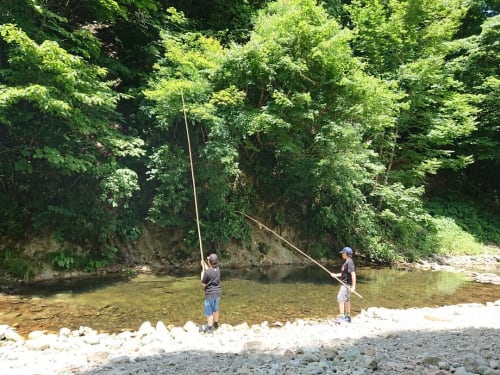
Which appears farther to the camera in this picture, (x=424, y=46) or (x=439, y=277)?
(x=424, y=46)

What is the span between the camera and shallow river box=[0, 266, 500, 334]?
7.89m

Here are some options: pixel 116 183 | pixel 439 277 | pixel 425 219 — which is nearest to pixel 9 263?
pixel 116 183

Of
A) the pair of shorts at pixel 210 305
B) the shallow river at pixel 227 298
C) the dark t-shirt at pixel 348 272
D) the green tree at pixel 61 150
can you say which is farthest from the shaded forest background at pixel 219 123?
the dark t-shirt at pixel 348 272

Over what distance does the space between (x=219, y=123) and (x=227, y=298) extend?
217 inches

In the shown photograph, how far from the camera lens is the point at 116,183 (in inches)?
426

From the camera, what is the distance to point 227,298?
32.1 ft

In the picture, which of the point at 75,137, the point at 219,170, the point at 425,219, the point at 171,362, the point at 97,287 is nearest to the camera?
the point at 171,362

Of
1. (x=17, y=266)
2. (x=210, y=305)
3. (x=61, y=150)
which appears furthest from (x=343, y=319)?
(x=17, y=266)

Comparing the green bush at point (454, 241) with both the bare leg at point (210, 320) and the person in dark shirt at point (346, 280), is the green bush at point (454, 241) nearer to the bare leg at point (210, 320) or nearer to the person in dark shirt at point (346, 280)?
the person in dark shirt at point (346, 280)

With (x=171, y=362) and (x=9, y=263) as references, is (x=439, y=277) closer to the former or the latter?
(x=171, y=362)

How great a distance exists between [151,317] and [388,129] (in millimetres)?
14500

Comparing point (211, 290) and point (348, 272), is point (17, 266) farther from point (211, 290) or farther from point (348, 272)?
point (348, 272)

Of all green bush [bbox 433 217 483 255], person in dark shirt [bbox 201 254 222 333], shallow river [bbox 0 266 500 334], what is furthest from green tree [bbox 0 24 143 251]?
green bush [bbox 433 217 483 255]

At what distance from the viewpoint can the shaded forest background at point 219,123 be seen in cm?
1056
